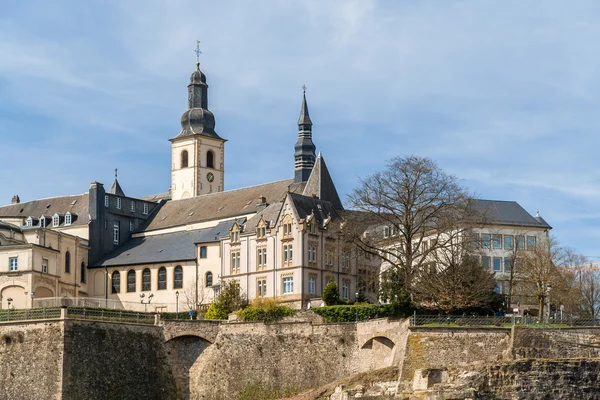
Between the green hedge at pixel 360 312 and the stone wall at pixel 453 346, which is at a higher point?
the green hedge at pixel 360 312

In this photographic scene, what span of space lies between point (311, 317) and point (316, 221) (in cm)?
1401

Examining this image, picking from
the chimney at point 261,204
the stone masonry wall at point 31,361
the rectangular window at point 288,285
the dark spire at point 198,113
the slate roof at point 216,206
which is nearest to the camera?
the stone masonry wall at point 31,361

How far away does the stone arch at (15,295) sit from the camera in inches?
Result: 3925

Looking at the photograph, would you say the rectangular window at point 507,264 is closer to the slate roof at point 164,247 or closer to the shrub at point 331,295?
the shrub at point 331,295

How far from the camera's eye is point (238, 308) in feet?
293

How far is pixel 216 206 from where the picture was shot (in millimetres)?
112750

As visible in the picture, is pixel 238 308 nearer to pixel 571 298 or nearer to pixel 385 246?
pixel 385 246

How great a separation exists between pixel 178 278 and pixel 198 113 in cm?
3140

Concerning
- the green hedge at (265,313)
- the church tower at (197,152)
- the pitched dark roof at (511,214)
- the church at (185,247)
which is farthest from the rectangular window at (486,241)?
the church tower at (197,152)

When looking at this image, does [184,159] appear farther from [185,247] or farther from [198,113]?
[185,247]

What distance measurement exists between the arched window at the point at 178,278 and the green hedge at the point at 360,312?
25868mm

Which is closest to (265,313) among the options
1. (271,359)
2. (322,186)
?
(271,359)

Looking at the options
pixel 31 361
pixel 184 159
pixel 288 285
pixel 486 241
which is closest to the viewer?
pixel 31 361

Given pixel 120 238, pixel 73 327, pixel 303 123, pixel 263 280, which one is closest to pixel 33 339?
pixel 73 327
